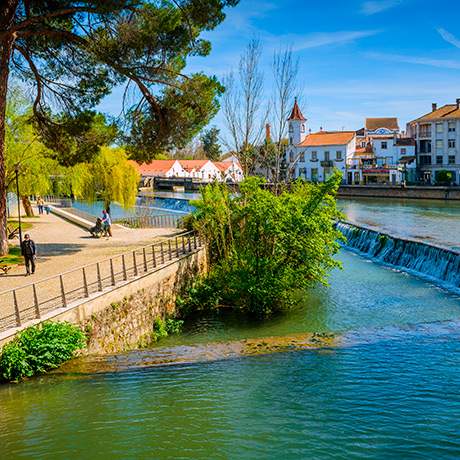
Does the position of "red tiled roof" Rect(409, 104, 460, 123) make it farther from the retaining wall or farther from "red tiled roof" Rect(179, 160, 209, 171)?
the retaining wall

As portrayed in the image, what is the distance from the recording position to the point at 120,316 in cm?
1512

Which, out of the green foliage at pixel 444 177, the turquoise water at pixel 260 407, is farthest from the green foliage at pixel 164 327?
the green foliage at pixel 444 177

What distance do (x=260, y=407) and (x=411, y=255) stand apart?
59.3 ft

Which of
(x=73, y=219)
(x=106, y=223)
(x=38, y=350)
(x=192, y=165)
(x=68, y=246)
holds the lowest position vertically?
(x=38, y=350)

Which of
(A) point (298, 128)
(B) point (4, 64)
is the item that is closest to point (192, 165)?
(A) point (298, 128)

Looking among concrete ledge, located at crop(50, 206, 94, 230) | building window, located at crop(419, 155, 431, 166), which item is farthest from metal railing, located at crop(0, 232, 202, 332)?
building window, located at crop(419, 155, 431, 166)

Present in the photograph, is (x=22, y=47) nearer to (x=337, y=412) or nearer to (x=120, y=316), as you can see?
(x=120, y=316)

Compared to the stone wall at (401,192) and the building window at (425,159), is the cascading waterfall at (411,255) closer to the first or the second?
the stone wall at (401,192)

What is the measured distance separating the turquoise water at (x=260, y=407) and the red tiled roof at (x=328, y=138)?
79948mm

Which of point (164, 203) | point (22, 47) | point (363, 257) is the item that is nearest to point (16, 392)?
point (22, 47)

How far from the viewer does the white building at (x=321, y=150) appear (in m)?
91.4

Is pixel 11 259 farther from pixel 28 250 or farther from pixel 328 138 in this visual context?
pixel 328 138

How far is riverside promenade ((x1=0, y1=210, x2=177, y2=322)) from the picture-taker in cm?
1795

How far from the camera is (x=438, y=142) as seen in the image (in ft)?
260
